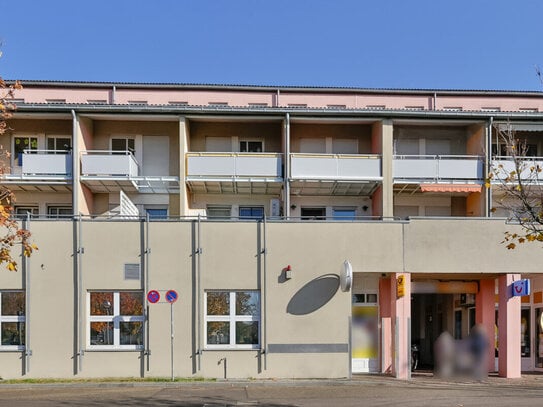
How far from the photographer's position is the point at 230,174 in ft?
76.8

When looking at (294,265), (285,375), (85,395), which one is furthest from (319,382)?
(85,395)

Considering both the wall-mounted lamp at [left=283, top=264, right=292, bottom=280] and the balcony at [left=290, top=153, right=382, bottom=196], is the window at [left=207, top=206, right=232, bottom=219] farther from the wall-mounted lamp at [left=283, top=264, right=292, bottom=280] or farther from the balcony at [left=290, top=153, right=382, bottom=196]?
the wall-mounted lamp at [left=283, top=264, right=292, bottom=280]

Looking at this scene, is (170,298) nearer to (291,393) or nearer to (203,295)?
(203,295)

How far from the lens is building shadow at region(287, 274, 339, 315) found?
17875 mm

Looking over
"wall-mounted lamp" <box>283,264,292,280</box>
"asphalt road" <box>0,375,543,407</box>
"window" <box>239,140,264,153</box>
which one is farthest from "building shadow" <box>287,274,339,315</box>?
"window" <box>239,140,264,153</box>

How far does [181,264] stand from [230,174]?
6314 mm

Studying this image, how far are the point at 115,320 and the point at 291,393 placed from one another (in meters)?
5.75

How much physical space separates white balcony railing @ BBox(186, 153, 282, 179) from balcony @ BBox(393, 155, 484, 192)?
474cm

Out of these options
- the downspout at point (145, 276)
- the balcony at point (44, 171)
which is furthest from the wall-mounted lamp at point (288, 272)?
the balcony at point (44, 171)

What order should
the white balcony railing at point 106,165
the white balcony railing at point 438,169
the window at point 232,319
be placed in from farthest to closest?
the white balcony railing at point 438,169
the white balcony railing at point 106,165
the window at point 232,319

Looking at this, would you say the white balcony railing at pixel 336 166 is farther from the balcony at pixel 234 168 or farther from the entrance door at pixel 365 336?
the entrance door at pixel 365 336

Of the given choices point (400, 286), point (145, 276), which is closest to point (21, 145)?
point (145, 276)

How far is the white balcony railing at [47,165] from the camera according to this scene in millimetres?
23188

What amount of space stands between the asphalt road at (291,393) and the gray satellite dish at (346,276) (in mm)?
2619
